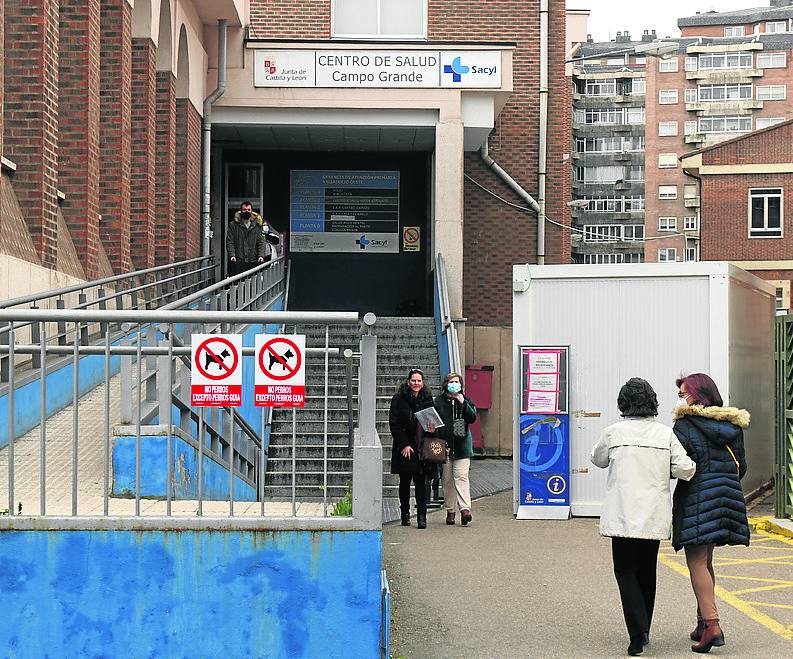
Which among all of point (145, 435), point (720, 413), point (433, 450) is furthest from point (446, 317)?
point (145, 435)

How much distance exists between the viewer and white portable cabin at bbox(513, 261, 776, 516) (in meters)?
13.7

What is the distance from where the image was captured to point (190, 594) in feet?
18.8

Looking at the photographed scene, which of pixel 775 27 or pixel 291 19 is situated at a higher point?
pixel 775 27

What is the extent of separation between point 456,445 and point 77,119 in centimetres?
553

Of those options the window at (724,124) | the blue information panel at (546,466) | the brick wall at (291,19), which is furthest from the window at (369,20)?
the window at (724,124)

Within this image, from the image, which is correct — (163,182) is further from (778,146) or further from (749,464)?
(778,146)

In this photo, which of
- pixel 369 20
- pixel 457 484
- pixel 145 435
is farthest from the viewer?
pixel 369 20

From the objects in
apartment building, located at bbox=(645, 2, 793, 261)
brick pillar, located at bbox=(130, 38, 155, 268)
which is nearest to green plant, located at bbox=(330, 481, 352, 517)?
brick pillar, located at bbox=(130, 38, 155, 268)

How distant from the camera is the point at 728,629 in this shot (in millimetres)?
7992

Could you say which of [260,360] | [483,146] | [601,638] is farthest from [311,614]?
[483,146]

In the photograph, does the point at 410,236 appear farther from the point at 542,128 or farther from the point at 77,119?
the point at 77,119

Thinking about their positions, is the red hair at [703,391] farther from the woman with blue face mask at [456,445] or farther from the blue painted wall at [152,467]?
the woman with blue face mask at [456,445]

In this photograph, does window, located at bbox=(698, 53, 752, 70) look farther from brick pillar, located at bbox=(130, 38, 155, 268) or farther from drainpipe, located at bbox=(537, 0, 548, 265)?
brick pillar, located at bbox=(130, 38, 155, 268)

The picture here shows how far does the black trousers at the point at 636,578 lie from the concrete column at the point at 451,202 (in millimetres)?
13986
